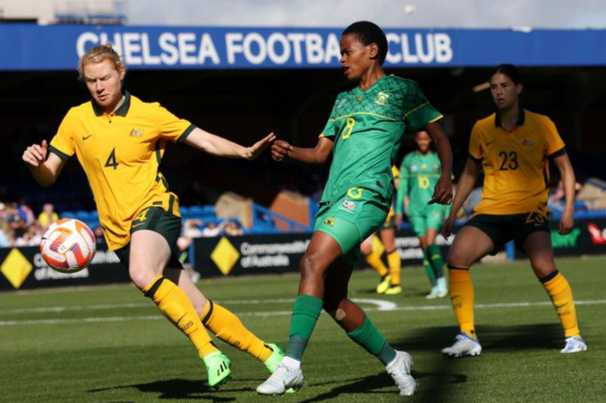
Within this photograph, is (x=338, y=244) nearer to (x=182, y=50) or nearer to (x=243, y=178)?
(x=182, y=50)

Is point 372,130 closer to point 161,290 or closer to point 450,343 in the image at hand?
point 161,290

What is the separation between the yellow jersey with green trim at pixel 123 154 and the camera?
289 inches

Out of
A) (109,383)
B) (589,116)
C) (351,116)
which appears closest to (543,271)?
(351,116)

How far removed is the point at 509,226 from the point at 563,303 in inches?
30.2

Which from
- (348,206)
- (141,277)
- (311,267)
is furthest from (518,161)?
(141,277)

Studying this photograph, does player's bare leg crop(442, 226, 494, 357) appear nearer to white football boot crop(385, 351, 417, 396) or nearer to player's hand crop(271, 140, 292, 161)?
white football boot crop(385, 351, 417, 396)

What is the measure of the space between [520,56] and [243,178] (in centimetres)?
903

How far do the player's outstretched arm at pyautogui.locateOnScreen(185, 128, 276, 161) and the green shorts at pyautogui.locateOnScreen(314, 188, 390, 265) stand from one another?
0.64 metres

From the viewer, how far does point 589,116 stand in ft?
144

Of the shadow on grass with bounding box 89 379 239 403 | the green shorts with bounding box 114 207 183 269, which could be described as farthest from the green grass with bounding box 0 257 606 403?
the green shorts with bounding box 114 207 183 269

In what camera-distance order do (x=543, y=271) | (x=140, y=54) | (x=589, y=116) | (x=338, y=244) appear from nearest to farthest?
(x=338, y=244) < (x=543, y=271) < (x=140, y=54) < (x=589, y=116)

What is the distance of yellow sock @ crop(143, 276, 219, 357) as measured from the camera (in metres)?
7.08

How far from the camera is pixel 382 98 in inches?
273

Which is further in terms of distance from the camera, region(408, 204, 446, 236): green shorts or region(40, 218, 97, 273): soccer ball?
region(408, 204, 446, 236): green shorts
